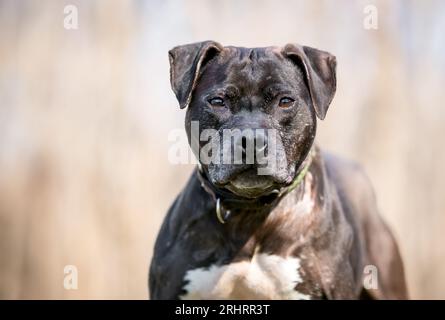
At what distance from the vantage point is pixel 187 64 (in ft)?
16.3

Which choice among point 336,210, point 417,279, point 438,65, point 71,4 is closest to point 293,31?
point 438,65

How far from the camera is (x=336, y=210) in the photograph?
517 cm

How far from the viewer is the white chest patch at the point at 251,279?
4871 mm

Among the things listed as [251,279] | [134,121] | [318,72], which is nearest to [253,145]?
[318,72]

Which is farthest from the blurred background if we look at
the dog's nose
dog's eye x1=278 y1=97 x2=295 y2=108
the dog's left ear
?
the dog's nose

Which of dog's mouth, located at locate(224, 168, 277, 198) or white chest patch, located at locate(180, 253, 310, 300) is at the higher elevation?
dog's mouth, located at locate(224, 168, 277, 198)

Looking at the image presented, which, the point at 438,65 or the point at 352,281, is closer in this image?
the point at 352,281

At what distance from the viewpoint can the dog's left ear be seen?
4836mm

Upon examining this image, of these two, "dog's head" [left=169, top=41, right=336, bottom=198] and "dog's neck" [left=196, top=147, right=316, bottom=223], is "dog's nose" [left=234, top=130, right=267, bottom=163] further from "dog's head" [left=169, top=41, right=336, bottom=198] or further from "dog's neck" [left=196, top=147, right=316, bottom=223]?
"dog's neck" [left=196, top=147, right=316, bottom=223]

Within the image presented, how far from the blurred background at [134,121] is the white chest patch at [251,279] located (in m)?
2.87

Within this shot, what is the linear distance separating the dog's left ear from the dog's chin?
1.66 ft

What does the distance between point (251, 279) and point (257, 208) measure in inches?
14.6

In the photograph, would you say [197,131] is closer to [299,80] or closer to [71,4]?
[299,80]
